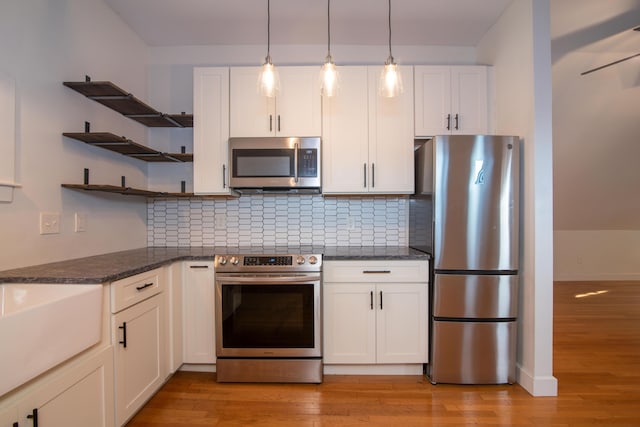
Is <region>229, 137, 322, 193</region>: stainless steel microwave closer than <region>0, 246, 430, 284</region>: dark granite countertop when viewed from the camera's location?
No

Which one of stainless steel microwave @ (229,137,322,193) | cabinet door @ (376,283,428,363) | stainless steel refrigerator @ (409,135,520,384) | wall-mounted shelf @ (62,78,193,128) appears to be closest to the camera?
wall-mounted shelf @ (62,78,193,128)

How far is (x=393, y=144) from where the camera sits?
2.52 meters

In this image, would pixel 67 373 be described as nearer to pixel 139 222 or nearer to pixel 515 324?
pixel 139 222

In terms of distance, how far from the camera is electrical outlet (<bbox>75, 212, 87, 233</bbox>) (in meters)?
2.01

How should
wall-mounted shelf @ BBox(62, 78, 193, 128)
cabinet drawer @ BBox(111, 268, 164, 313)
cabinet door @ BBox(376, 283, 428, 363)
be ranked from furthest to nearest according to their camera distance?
cabinet door @ BBox(376, 283, 428, 363) < wall-mounted shelf @ BBox(62, 78, 193, 128) < cabinet drawer @ BBox(111, 268, 164, 313)

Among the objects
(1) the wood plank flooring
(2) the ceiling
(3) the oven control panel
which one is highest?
(2) the ceiling

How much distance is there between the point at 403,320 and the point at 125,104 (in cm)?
262

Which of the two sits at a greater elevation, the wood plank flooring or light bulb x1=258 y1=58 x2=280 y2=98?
light bulb x1=258 y1=58 x2=280 y2=98

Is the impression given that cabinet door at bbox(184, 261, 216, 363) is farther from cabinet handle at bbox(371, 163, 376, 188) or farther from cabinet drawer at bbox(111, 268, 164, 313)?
cabinet handle at bbox(371, 163, 376, 188)

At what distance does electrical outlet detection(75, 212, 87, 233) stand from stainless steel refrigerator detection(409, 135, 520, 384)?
2.44 meters

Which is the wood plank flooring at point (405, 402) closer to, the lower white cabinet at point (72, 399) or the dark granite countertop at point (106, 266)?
the lower white cabinet at point (72, 399)

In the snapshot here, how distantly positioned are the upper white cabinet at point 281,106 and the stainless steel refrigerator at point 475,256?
1.05 metres

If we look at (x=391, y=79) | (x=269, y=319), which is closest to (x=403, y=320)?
(x=269, y=319)

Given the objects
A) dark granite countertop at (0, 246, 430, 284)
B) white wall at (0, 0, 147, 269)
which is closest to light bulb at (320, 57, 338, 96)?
dark granite countertop at (0, 246, 430, 284)
